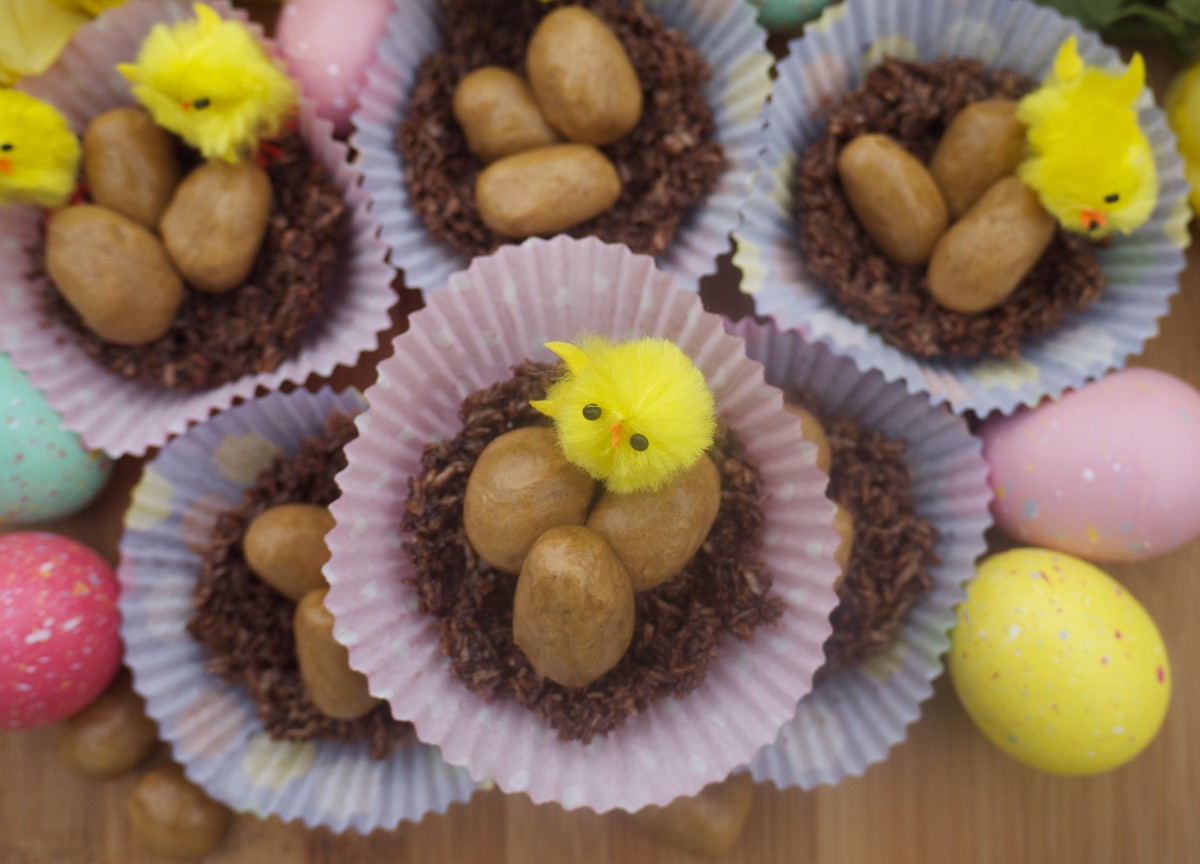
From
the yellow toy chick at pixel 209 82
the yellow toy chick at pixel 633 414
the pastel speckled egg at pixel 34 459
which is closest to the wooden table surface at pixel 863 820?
the pastel speckled egg at pixel 34 459

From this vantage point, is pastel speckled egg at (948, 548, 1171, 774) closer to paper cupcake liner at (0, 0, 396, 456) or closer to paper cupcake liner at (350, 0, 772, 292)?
paper cupcake liner at (350, 0, 772, 292)

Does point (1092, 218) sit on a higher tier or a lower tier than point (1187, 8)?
lower

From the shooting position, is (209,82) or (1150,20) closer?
(209,82)

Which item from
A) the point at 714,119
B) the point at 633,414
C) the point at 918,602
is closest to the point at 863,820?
the point at 918,602

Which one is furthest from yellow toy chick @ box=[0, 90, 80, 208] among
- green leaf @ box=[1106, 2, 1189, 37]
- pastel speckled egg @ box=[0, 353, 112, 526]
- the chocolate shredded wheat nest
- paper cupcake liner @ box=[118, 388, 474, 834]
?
green leaf @ box=[1106, 2, 1189, 37]

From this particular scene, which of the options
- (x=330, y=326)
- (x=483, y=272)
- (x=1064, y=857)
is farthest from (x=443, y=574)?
(x=1064, y=857)

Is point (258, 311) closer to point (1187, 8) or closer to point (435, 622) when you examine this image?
point (435, 622)

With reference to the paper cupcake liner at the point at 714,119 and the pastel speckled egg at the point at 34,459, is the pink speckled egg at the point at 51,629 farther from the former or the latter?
the paper cupcake liner at the point at 714,119
